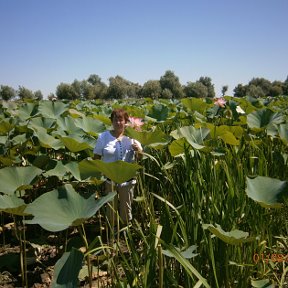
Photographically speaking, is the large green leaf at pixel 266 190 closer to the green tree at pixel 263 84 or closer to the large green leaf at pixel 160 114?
the large green leaf at pixel 160 114

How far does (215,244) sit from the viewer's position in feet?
5.41

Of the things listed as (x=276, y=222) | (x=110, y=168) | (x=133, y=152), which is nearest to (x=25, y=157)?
(x=133, y=152)

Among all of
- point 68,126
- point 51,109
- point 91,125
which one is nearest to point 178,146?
point 91,125

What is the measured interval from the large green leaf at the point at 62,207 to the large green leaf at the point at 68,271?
0.14 metres

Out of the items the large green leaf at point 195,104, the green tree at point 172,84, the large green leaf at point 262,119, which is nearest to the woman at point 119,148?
the large green leaf at point 262,119

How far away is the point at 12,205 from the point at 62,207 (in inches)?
12.2

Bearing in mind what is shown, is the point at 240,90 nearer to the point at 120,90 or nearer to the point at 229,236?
the point at 120,90

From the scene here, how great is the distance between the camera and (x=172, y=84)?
176ft

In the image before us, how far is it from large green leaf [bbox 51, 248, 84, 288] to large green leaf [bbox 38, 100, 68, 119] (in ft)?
11.2

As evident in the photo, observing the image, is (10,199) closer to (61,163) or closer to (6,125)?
(61,163)

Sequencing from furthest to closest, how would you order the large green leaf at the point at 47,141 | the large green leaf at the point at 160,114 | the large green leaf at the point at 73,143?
the large green leaf at the point at 160,114
the large green leaf at the point at 47,141
the large green leaf at the point at 73,143

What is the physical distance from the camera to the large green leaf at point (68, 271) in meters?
1.17

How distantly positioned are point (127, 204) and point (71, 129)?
1.24 metres

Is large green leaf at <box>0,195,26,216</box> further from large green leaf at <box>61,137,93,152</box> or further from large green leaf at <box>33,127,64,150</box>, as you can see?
large green leaf at <box>33,127,64,150</box>
